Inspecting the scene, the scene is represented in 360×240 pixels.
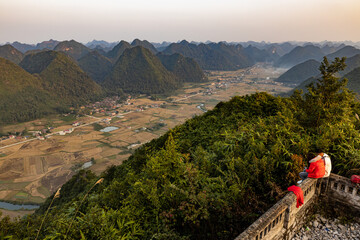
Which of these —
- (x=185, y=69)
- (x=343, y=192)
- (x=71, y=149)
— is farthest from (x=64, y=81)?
(x=343, y=192)

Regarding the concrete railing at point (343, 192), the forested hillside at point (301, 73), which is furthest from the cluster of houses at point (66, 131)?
the forested hillside at point (301, 73)

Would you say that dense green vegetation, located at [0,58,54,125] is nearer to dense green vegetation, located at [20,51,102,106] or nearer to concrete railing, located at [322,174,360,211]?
dense green vegetation, located at [20,51,102,106]

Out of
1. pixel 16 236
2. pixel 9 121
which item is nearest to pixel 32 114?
pixel 9 121

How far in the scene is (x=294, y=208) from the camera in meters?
4.23

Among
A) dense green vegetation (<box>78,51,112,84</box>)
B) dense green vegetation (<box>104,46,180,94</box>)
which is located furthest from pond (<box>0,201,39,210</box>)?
dense green vegetation (<box>78,51,112,84</box>)

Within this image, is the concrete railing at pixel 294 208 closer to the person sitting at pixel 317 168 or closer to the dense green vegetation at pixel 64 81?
the person sitting at pixel 317 168

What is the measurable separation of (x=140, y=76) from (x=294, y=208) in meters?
124

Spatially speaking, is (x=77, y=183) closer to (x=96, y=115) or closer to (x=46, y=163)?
(x=46, y=163)

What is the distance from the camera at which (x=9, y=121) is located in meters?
62.1

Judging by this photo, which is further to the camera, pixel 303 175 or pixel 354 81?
pixel 354 81

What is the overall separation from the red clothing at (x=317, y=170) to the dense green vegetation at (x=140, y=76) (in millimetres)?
106518

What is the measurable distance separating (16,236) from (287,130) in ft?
27.8

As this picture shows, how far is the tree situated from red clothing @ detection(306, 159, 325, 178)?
10.3 feet

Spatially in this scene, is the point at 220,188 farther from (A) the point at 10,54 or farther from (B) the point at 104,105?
(A) the point at 10,54
